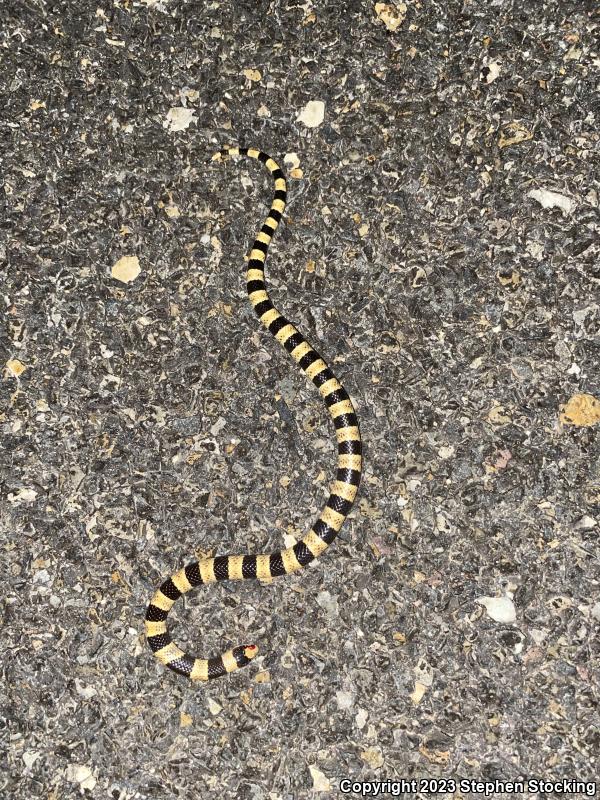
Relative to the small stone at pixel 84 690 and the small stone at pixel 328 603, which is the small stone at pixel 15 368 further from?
the small stone at pixel 328 603

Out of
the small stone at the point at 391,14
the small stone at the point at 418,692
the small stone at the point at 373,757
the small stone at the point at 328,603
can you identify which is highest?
the small stone at the point at 391,14

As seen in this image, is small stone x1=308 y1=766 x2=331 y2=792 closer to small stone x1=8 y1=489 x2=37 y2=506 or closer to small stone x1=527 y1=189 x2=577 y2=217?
small stone x1=8 y1=489 x2=37 y2=506

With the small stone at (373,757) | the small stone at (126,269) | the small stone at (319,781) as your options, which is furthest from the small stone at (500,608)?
the small stone at (126,269)

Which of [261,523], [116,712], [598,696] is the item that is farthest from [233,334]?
[598,696]

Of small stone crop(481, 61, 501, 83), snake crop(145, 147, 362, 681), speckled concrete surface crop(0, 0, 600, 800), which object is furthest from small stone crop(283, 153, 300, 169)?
small stone crop(481, 61, 501, 83)

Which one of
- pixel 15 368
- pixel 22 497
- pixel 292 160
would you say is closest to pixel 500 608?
pixel 22 497

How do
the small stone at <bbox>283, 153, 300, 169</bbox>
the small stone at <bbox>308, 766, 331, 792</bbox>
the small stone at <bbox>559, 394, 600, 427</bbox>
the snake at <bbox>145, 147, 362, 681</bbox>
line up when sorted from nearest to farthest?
1. the small stone at <bbox>308, 766, 331, 792</bbox>
2. the snake at <bbox>145, 147, 362, 681</bbox>
3. the small stone at <bbox>559, 394, 600, 427</bbox>
4. the small stone at <bbox>283, 153, 300, 169</bbox>
